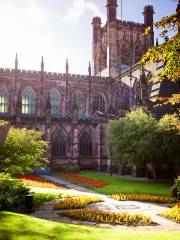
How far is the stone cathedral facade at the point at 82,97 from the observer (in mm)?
47312

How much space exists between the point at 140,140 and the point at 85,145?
19539 millimetres

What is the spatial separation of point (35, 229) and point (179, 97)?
6.46 m

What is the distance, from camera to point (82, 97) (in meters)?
56.4

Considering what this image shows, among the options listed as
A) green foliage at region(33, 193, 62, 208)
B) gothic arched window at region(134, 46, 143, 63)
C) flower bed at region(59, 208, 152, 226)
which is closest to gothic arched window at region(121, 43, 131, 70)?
gothic arched window at region(134, 46, 143, 63)

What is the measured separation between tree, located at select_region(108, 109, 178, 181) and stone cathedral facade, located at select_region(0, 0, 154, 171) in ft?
40.0

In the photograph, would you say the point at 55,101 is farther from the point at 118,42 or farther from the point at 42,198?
the point at 42,198

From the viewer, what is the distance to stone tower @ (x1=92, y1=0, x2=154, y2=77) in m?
61.5

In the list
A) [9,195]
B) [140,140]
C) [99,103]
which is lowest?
[9,195]

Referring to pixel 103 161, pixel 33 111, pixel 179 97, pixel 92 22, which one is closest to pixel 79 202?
pixel 179 97

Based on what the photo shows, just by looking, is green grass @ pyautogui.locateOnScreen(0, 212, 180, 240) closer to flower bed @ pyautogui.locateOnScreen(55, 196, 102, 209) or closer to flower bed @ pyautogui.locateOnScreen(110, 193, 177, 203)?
flower bed @ pyautogui.locateOnScreen(55, 196, 102, 209)

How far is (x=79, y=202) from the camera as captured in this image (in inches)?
730

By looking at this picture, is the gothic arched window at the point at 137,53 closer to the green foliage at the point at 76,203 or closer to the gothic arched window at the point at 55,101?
the gothic arched window at the point at 55,101

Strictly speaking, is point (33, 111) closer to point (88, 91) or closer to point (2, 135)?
point (88, 91)

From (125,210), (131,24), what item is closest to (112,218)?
(125,210)
